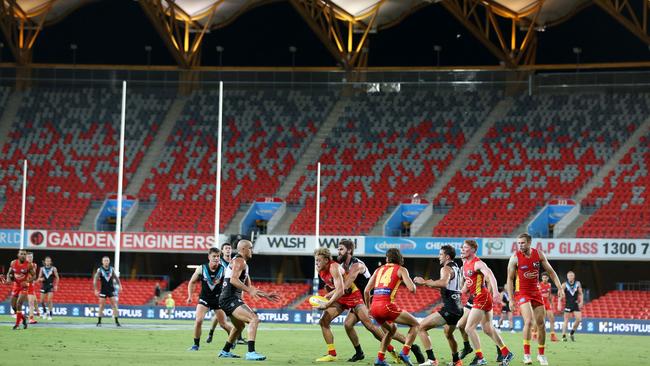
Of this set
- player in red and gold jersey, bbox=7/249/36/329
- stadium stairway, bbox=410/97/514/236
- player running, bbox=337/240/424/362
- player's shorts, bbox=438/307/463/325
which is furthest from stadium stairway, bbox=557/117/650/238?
player's shorts, bbox=438/307/463/325

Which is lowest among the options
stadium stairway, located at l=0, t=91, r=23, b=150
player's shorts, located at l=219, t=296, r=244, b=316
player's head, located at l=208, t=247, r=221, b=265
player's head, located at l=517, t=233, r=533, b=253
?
player's shorts, located at l=219, t=296, r=244, b=316

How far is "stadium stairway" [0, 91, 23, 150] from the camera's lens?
57513 millimetres

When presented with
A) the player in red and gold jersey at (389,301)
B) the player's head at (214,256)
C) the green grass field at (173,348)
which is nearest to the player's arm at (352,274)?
the player in red and gold jersey at (389,301)

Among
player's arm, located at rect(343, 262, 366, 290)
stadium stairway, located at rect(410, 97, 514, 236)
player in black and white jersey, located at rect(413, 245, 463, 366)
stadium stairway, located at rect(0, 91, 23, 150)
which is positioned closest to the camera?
player in black and white jersey, located at rect(413, 245, 463, 366)

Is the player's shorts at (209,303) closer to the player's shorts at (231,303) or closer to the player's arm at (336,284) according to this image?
the player's shorts at (231,303)

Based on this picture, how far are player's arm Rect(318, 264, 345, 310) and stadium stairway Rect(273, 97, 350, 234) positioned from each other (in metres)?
31.7

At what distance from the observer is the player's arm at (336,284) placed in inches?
747

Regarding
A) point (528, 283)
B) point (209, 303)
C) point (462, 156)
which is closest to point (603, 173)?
point (462, 156)

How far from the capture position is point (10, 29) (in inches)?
2237

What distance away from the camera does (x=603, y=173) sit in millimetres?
51688

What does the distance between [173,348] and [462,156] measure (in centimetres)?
3331

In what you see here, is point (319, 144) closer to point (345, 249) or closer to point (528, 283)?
point (345, 249)

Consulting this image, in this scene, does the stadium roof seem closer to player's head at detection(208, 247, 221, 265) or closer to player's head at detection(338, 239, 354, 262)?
player's head at detection(208, 247, 221, 265)

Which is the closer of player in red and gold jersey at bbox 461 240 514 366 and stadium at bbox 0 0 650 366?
player in red and gold jersey at bbox 461 240 514 366
